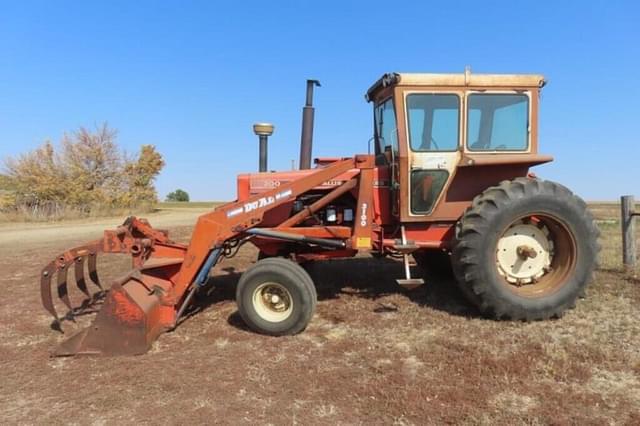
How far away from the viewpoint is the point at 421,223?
17.6ft

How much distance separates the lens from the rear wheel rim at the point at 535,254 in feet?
16.6

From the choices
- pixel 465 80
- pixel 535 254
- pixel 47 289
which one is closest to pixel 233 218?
pixel 47 289

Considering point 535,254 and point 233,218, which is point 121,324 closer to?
point 233,218

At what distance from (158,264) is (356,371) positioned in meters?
2.43

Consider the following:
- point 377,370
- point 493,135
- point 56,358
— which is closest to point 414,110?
point 493,135

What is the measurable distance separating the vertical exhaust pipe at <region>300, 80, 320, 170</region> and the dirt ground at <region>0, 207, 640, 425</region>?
2.01 m

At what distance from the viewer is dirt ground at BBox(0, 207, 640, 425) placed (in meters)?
3.12

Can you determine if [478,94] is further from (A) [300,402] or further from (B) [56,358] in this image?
(B) [56,358]

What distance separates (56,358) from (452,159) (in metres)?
4.28

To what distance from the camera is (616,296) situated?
554cm

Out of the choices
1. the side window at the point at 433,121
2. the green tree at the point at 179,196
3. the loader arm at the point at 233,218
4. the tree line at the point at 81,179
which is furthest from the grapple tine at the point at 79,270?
the green tree at the point at 179,196

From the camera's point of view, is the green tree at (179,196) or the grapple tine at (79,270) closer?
the grapple tine at (79,270)

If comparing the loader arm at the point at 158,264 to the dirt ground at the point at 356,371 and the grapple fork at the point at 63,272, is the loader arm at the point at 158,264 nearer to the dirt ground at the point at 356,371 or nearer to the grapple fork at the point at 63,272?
the grapple fork at the point at 63,272

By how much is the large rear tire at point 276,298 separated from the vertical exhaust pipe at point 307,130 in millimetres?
2168
